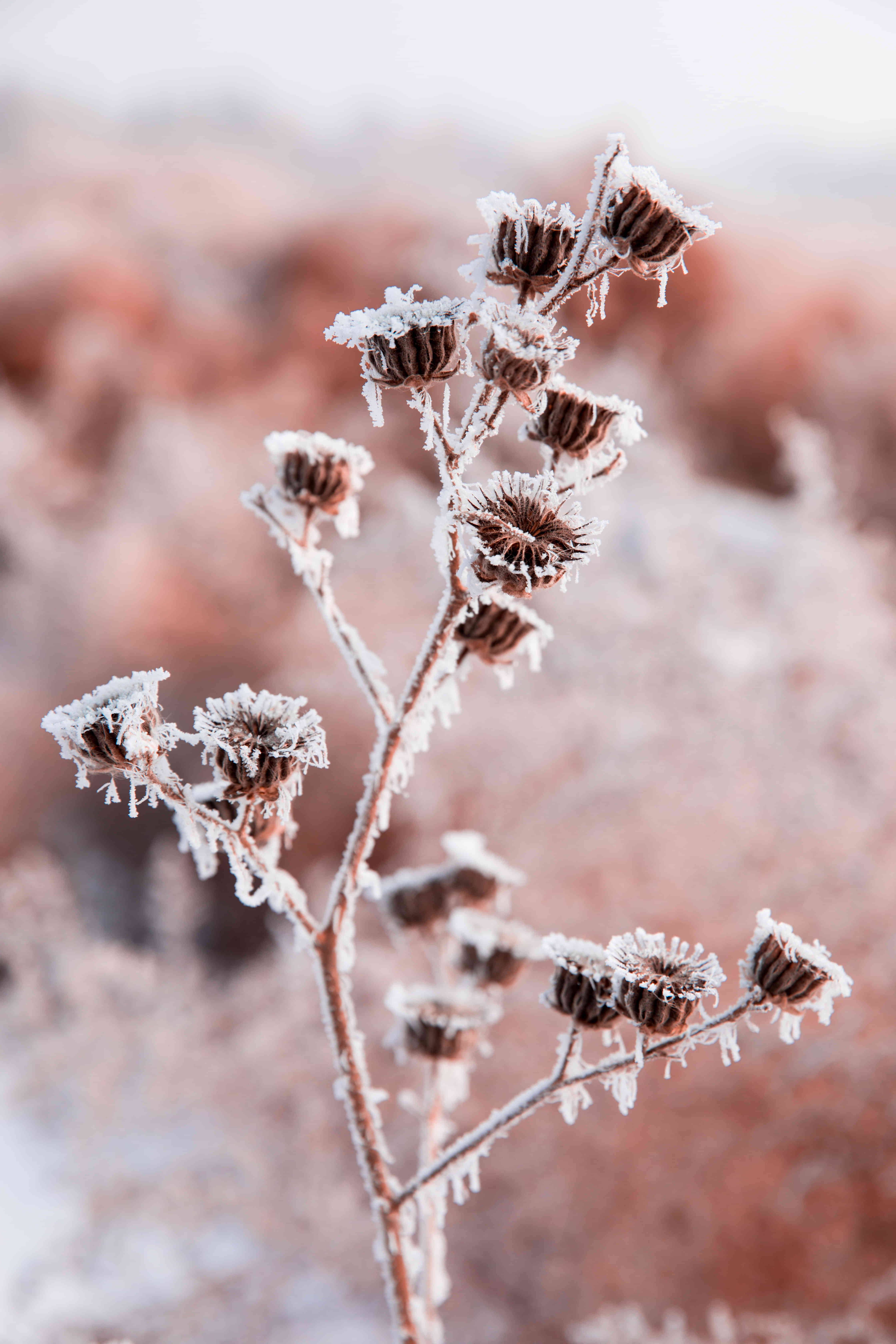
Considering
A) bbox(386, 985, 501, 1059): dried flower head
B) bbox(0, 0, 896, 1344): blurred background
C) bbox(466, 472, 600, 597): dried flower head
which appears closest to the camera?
bbox(466, 472, 600, 597): dried flower head

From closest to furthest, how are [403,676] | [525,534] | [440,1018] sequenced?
[525,534] < [440,1018] < [403,676]

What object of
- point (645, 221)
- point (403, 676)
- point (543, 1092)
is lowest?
point (543, 1092)

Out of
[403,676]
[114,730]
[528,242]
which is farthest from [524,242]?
[403,676]

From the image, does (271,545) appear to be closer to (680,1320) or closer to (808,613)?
(808,613)

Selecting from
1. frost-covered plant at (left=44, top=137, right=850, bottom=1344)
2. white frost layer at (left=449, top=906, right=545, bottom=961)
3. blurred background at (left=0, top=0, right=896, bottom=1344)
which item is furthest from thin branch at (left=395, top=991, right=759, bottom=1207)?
blurred background at (left=0, top=0, right=896, bottom=1344)

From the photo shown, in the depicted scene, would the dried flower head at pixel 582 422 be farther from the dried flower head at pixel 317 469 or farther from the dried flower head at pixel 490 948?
the dried flower head at pixel 490 948

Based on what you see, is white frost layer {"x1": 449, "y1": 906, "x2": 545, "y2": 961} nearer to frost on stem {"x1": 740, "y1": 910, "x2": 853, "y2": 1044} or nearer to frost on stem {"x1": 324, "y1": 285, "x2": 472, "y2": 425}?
frost on stem {"x1": 740, "y1": 910, "x2": 853, "y2": 1044}

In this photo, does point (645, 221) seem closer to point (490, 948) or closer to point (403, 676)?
point (490, 948)

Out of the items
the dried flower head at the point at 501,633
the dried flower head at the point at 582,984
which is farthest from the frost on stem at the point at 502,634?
the dried flower head at the point at 582,984
